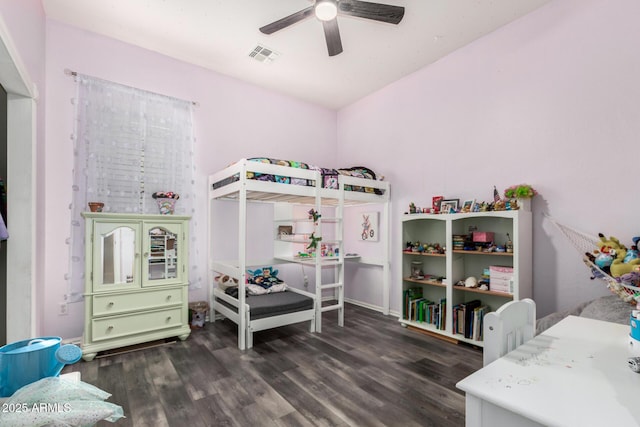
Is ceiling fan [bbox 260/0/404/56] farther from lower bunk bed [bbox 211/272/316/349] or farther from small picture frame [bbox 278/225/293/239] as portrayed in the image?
lower bunk bed [bbox 211/272/316/349]

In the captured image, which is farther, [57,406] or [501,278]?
[501,278]

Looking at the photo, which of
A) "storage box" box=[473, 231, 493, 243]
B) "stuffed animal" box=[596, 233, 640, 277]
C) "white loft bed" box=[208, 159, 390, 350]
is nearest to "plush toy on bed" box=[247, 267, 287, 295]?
"white loft bed" box=[208, 159, 390, 350]

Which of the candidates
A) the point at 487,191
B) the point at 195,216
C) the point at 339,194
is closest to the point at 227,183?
the point at 195,216

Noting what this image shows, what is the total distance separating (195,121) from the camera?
3.70m

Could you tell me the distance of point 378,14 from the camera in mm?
2389

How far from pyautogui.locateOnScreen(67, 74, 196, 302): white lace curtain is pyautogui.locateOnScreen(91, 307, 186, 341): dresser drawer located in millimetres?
541

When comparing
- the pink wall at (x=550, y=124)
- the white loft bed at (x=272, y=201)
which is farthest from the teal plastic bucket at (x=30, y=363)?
the pink wall at (x=550, y=124)

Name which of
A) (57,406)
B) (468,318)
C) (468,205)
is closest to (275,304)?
(468,318)

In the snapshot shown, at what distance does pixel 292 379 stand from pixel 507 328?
167 centimetres

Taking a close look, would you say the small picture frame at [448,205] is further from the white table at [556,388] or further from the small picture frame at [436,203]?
the white table at [556,388]

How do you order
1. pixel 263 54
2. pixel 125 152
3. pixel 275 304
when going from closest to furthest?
pixel 275 304, pixel 125 152, pixel 263 54

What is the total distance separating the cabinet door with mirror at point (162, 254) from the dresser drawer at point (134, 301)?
101 millimetres

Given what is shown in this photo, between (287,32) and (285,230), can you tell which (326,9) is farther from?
(285,230)

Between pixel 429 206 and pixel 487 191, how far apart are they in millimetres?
661
